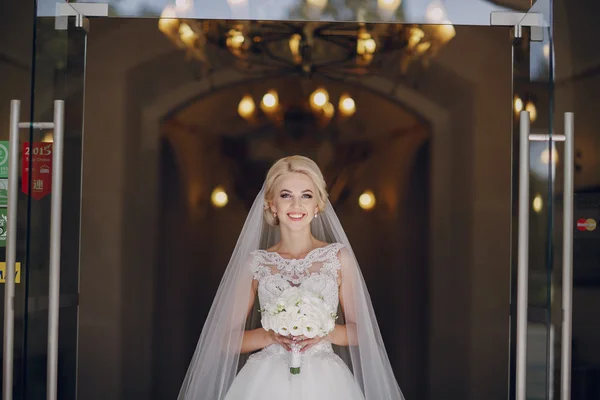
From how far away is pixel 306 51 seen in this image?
4.24 m

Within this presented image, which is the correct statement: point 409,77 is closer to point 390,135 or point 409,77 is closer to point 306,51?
point 390,135

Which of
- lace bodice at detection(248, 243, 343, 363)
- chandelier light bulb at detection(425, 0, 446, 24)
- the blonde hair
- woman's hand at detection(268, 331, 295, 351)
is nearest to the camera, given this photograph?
woman's hand at detection(268, 331, 295, 351)

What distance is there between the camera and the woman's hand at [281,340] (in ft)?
11.1

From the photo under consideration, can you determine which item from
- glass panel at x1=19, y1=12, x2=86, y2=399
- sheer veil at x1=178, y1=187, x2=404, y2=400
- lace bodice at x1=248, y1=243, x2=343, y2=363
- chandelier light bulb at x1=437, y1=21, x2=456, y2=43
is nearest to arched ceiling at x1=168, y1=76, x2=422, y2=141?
chandelier light bulb at x1=437, y1=21, x2=456, y2=43

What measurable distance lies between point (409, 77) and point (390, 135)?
0.35 meters

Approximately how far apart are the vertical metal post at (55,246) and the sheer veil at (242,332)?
64 centimetres

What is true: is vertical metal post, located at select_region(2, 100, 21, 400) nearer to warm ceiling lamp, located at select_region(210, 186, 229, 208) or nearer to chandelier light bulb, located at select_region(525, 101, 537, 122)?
warm ceiling lamp, located at select_region(210, 186, 229, 208)

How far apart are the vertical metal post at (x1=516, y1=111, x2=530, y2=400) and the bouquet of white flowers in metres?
0.82

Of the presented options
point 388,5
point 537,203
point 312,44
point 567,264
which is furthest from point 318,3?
point 567,264

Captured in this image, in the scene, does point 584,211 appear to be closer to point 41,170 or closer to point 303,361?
point 303,361

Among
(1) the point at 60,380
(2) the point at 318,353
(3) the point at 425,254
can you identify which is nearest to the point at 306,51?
(3) the point at 425,254

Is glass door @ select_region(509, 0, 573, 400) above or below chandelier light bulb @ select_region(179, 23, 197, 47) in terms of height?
below

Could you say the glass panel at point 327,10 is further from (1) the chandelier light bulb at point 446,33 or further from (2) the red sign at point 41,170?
(2) the red sign at point 41,170

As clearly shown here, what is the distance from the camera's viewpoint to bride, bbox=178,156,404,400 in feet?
11.3
